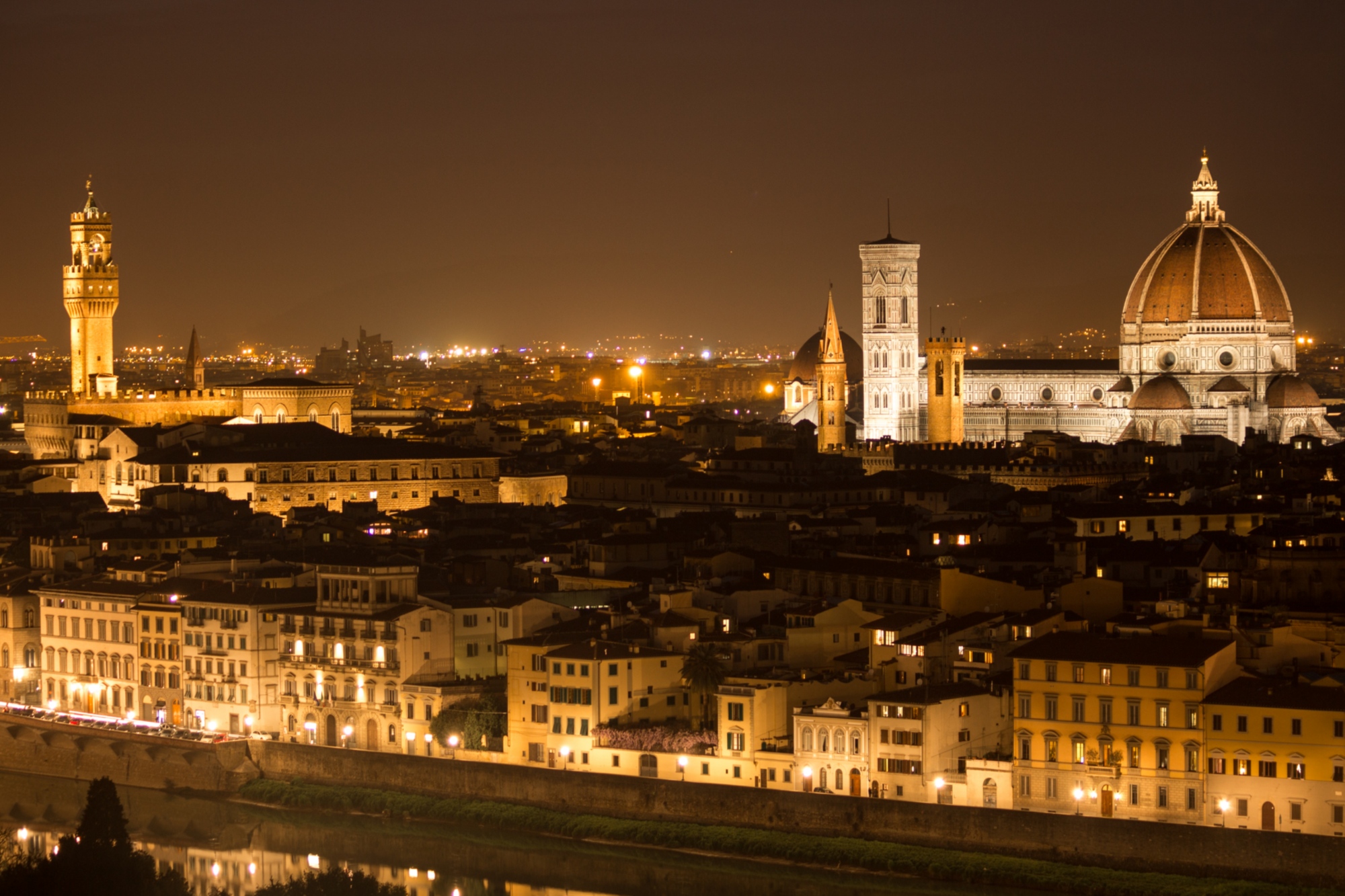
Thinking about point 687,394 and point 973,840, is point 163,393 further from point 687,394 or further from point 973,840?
point 687,394

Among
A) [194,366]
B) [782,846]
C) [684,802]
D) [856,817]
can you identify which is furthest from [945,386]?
[856,817]

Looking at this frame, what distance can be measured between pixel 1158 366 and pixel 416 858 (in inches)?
2554

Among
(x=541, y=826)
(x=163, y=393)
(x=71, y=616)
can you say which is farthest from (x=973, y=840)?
(x=163, y=393)

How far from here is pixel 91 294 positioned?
89812mm

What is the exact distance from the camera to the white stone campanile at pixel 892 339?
10638 cm

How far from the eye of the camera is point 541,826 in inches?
1706

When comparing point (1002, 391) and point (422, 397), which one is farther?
point (422, 397)

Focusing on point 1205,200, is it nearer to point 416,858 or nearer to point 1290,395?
point 1290,395

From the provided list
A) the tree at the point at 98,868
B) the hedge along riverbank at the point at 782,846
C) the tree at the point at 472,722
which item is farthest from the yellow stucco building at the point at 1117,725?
the tree at the point at 98,868

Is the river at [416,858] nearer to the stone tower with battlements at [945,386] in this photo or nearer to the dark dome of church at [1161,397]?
the dark dome of church at [1161,397]

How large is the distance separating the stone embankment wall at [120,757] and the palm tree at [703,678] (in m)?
8.23

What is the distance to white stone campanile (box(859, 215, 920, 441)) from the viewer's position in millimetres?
106375

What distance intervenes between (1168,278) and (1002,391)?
315 inches

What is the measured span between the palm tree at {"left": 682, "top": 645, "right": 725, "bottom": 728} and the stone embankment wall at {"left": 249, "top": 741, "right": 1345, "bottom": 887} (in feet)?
5.06
